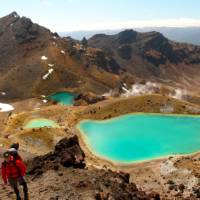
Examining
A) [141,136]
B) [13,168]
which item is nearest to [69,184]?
[13,168]

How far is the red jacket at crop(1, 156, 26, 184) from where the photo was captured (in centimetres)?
2856

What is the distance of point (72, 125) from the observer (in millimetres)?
112562

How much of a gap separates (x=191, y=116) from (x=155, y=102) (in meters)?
12.3

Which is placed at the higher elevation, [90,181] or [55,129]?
[90,181]

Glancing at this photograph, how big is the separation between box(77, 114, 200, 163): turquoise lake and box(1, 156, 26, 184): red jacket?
54.7m

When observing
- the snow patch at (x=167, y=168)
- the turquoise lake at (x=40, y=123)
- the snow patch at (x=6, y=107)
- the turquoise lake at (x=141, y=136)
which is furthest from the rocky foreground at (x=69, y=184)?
the snow patch at (x=6, y=107)

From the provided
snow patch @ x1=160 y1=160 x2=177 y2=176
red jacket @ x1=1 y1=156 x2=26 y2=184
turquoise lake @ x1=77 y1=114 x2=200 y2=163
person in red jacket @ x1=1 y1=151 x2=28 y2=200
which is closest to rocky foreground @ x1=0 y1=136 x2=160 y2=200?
person in red jacket @ x1=1 y1=151 x2=28 y2=200

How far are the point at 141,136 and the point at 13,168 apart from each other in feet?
242

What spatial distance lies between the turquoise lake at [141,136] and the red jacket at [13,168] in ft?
179

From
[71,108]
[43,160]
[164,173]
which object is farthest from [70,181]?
[71,108]

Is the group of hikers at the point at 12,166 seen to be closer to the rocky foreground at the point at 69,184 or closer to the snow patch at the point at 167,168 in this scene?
the rocky foreground at the point at 69,184

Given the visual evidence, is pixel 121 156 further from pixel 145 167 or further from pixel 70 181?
pixel 70 181

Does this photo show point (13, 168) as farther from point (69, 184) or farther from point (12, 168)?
point (69, 184)

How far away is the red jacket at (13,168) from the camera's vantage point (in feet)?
93.7
